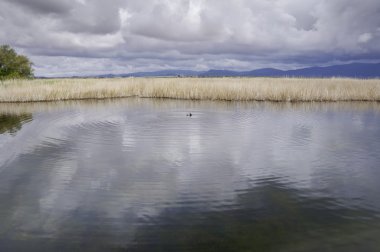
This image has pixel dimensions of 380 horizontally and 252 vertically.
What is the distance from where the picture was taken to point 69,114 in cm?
1459

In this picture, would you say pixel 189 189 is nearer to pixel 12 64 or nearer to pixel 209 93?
pixel 209 93

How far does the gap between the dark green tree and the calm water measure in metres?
28.5

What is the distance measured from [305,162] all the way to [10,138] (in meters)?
7.52

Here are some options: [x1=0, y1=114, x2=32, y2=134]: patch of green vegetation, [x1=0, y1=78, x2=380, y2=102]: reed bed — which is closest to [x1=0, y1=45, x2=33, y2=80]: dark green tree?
[x1=0, y1=78, x2=380, y2=102]: reed bed

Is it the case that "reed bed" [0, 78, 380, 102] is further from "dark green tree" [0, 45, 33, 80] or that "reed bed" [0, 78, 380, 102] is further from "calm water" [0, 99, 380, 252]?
"dark green tree" [0, 45, 33, 80]

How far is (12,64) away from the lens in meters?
36.6

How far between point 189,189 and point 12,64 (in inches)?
1430

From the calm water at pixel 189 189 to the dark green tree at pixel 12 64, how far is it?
28.5 metres

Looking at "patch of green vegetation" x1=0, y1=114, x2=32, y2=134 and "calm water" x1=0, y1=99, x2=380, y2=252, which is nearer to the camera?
"calm water" x1=0, y1=99, x2=380, y2=252

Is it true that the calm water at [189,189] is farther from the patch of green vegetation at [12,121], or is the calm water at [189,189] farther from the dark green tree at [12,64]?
the dark green tree at [12,64]

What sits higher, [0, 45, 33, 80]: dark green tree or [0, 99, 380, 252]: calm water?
[0, 45, 33, 80]: dark green tree

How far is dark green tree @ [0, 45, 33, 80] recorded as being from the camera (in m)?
35.8

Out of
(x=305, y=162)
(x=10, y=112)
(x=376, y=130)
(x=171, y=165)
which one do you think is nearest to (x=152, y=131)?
(x=171, y=165)

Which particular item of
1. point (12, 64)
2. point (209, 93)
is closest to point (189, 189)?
point (209, 93)
